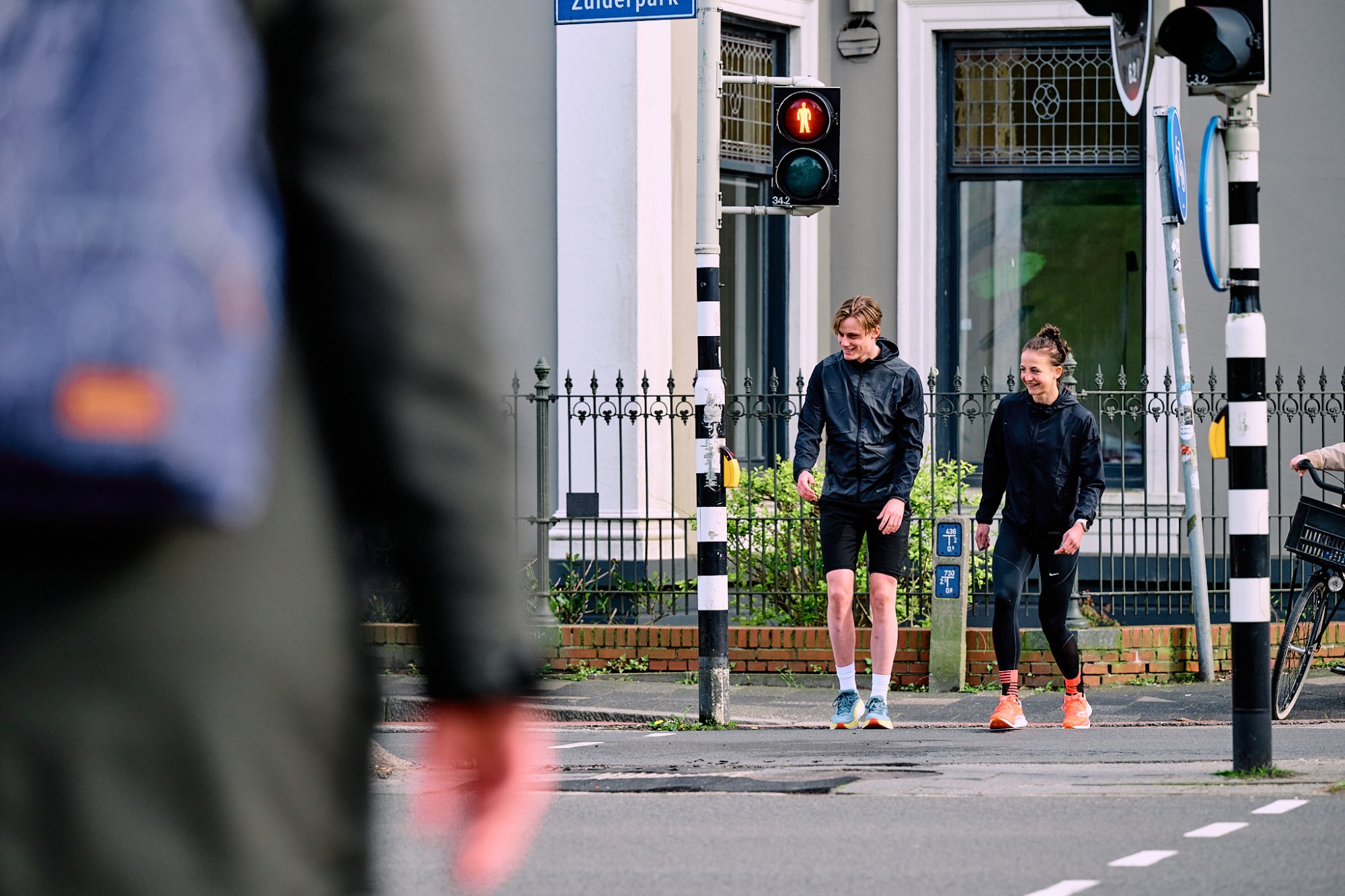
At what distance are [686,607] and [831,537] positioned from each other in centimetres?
311

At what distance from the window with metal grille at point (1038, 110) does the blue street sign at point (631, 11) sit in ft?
21.1

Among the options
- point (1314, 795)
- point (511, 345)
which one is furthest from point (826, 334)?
point (511, 345)

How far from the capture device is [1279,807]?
6.93m

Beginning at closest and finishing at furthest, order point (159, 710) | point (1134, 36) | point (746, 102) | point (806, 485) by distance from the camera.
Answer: point (159, 710), point (1134, 36), point (806, 485), point (746, 102)

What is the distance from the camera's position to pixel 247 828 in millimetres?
1520

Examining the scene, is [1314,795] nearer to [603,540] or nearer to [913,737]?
[913,737]

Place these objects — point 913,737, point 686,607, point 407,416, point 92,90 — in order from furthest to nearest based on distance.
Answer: point 686,607, point 913,737, point 407,416, point 92,90

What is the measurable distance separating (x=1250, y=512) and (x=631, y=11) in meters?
4.07

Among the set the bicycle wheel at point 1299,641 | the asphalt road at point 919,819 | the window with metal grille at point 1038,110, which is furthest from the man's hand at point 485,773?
the window with metal grille at point 1038,110

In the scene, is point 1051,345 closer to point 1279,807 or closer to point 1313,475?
point 1313,475

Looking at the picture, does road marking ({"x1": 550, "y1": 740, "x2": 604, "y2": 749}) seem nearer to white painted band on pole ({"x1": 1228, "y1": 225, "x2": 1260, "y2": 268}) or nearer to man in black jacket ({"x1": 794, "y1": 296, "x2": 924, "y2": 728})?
man in black jacket ({"x1": 794, "y1": 296, "x2": 924, "y2": 728})

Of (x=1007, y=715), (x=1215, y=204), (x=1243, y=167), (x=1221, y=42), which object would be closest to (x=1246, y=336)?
(x=1243, y=167)

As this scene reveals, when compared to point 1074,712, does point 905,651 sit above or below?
above

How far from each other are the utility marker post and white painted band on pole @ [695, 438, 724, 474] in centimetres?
311
